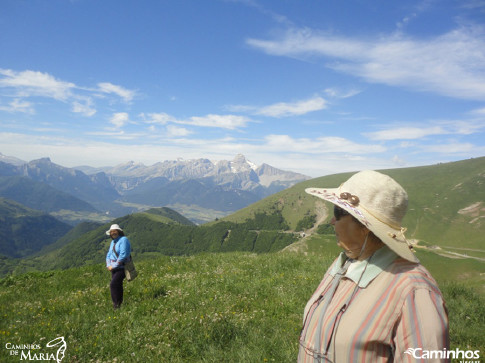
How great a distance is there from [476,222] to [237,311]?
247088 millimetres

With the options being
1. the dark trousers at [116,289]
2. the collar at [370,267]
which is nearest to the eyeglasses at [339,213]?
the collar at [370,267]

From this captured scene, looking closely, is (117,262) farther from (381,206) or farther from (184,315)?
(381,206)

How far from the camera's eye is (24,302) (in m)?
10.2

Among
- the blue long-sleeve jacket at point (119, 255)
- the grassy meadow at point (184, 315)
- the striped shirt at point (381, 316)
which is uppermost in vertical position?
the striped shirt at point (381, 316)

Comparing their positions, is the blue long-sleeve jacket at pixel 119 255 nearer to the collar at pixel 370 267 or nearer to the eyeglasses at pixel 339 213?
the eyeglasses at pixel 339 213

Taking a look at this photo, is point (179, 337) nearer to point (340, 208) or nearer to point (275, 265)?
point (340, 208)

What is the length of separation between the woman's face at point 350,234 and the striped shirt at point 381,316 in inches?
6.9

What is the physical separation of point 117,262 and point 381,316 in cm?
952

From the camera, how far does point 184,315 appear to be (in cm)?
788

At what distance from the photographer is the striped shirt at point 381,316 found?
8.03 ft

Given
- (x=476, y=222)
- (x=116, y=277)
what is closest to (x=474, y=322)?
(x=116, y=277)

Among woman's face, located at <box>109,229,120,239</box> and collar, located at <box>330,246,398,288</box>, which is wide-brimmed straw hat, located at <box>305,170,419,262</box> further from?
woman's face, located at <box>109,229,120,239</box>

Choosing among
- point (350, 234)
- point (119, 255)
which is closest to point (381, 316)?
point (350, 234)

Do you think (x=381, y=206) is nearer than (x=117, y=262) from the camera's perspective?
Yes
